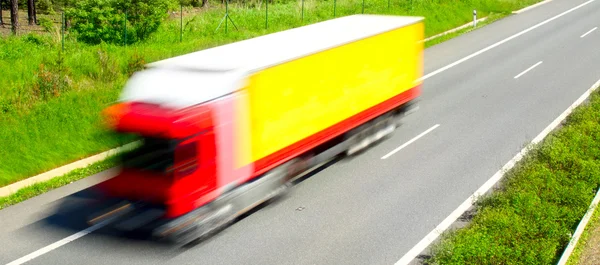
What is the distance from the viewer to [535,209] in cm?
1298

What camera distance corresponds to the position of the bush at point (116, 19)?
24.6 m

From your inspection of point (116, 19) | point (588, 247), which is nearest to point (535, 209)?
point (588, 247)

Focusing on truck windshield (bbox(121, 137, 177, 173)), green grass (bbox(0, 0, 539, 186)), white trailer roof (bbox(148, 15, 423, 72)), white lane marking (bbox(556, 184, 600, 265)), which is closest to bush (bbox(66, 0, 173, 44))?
green grass (bbox(0, 0, 539, 186))

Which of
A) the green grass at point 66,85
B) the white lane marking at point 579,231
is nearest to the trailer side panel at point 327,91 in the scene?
the green grass at point 66,85

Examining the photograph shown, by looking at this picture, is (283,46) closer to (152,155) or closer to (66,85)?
(152,155)

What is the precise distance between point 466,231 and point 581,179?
3835 mm

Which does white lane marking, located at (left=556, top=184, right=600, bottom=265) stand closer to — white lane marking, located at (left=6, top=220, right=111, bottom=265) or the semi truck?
the semi truck

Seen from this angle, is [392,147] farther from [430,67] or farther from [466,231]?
[430,67]

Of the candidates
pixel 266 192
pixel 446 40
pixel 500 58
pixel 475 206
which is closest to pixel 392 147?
pixel 475 206

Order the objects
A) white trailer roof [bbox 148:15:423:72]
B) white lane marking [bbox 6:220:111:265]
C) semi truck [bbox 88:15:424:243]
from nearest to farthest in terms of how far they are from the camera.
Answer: semi truck [bbox 88:15:424:243] → white lane marking [bbox 6:220:111:265] → white trailer roof [bbox 148:15:423:72]

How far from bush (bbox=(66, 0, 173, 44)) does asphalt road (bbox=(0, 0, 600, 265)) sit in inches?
387

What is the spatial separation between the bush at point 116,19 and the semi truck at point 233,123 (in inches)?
417

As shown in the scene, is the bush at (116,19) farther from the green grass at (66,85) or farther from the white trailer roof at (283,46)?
the white trailer roof at (283,46)

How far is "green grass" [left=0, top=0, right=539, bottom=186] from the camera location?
15.8m
